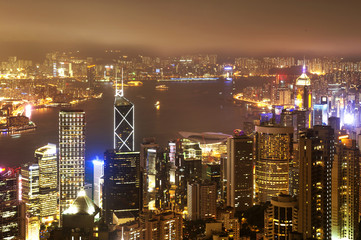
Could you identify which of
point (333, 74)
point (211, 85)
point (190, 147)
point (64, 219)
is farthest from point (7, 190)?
point (211, 85)

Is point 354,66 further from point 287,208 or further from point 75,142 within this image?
point 287,208

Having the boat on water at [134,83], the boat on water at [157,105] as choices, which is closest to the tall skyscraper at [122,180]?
the boat on water at [157,105]

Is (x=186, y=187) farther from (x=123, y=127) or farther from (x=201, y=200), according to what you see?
(x=123, y=127)

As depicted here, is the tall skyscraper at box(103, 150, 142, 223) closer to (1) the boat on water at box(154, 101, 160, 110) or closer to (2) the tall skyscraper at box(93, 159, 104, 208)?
(2) the tall skyscraper at box(93, 159, 104, 208)

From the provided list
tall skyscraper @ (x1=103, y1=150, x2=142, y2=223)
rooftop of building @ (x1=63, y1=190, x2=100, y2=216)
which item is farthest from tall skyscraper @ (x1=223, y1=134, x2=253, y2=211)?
rooftop of building @ (x1=63, y1=190, x2=100, y2=216)

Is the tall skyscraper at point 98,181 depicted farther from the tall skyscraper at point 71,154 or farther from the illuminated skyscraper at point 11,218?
the illuminated skyscraper at point 11,218

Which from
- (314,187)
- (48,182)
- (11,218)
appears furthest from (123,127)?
(314,187)
